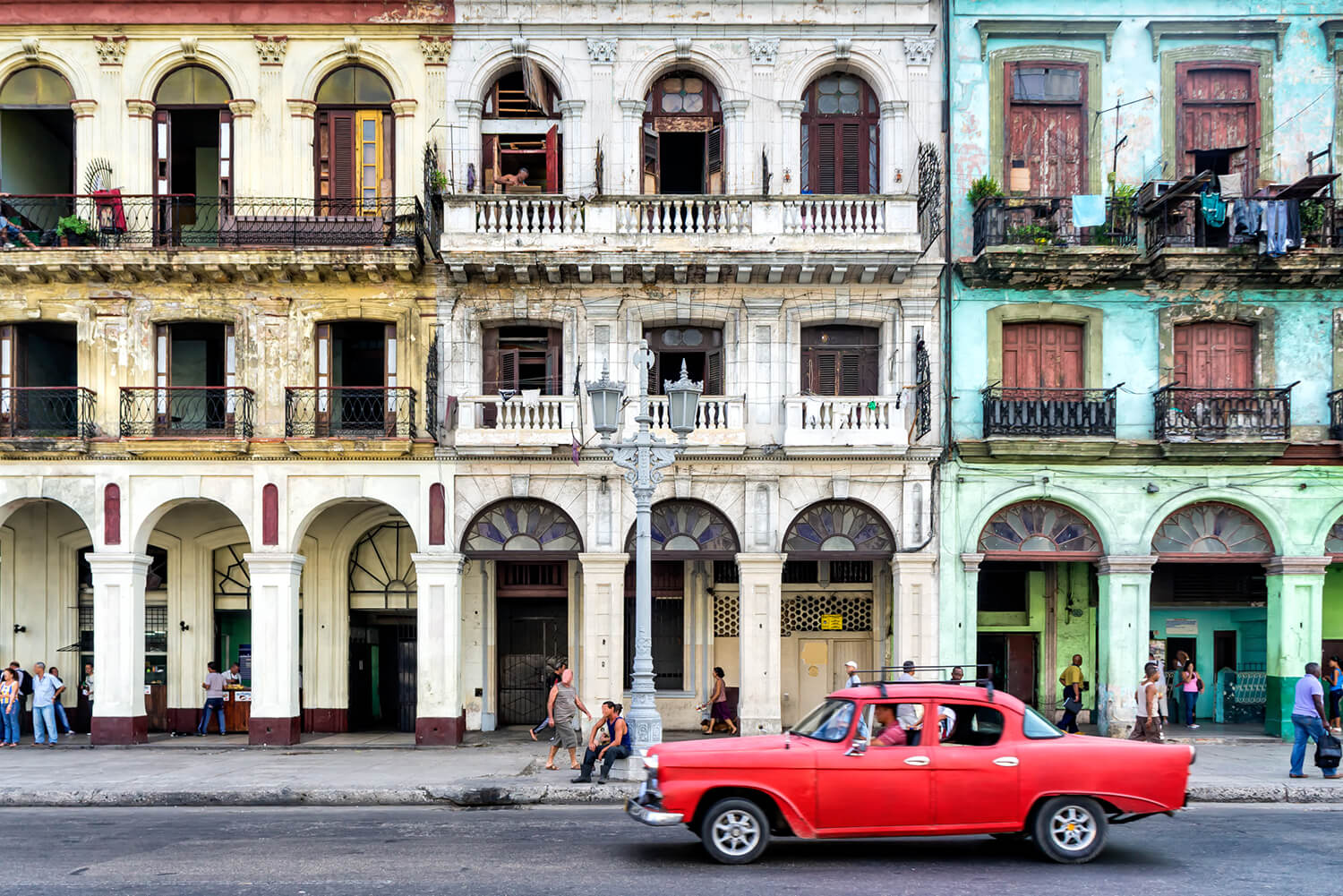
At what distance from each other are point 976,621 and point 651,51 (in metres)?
12.9

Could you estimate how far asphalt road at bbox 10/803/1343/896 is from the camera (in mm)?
11586

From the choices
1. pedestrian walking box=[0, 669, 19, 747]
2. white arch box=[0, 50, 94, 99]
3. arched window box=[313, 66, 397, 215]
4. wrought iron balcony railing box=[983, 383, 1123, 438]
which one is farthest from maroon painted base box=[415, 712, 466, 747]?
white arch box=[0, 50, 94, 99]

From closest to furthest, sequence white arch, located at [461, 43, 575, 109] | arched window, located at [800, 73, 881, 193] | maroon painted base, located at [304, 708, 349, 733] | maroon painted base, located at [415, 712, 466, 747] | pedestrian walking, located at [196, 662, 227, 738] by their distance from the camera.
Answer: maroon painted base, located at [415, 712, 466, 747] → white arch, located at [461, 43, 575, 109] → arched window, located at [800, 73, 881, 193] → pedestrian walking, located at [196, 662, 227, 738] → maroon painted base, located at [304, 708, 349, 733]

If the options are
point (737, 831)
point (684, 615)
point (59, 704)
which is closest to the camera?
point (737, 831)

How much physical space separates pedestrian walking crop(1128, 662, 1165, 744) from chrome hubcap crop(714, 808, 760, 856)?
486 inches

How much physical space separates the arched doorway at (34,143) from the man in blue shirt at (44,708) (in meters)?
8.44

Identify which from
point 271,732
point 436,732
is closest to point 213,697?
point 271,732

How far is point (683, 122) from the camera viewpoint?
24.8m

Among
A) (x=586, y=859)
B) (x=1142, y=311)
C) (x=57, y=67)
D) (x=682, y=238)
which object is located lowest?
(x=586, y=859)

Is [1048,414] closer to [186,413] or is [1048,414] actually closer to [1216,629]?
Answer: [1216,629]

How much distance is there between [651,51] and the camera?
24422 mm

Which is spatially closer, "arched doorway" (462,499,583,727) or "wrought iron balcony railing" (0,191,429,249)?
"wrought iron balcony railing" (0,191,429,249)

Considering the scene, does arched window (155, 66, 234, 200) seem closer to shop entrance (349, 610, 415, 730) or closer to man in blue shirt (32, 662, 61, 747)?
shop entrance (349, 610, 415, 730)

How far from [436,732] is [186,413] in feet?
25.9
